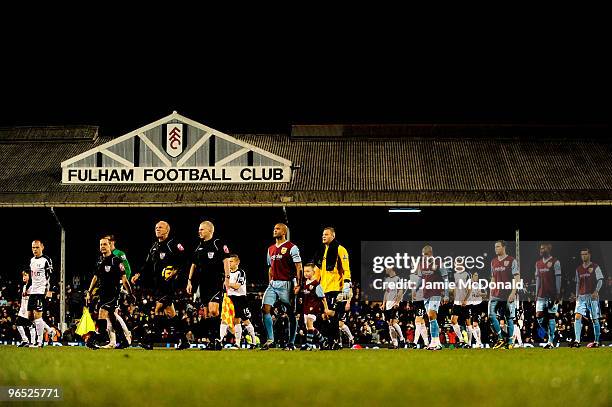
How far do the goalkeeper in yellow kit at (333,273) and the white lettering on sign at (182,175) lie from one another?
9.52 metres

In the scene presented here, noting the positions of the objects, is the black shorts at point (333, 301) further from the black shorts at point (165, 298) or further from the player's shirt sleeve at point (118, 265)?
the player's shirt sleeve at point (118, 265)

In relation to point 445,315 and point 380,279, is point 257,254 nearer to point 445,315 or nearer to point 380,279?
point 380,279

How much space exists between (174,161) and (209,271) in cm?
1095

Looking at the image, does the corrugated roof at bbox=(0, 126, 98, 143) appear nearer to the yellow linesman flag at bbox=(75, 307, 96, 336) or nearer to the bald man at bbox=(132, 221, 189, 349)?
the yellow linesman flag at bbox=(75, 307, 96, 336)

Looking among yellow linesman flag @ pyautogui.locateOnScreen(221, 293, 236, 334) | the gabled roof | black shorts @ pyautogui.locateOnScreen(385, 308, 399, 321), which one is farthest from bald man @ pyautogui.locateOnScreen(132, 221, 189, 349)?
the gabled roof

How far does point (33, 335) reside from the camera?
22922 mm

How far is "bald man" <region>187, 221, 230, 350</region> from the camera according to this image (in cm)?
1988

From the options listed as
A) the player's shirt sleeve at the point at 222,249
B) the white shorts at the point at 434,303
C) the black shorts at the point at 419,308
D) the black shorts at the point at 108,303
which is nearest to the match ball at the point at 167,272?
the player's shirt sleeve at the point at 222,249

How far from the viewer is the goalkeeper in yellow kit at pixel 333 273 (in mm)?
20672

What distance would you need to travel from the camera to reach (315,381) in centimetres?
1136

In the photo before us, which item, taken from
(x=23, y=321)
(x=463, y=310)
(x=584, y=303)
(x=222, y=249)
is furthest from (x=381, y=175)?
(x=23, y=321)

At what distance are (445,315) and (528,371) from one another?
13365mm

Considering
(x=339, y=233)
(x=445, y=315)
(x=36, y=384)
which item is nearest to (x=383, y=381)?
(x=36, y=384)

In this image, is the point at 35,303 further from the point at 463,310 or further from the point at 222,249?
the point at 463,310
